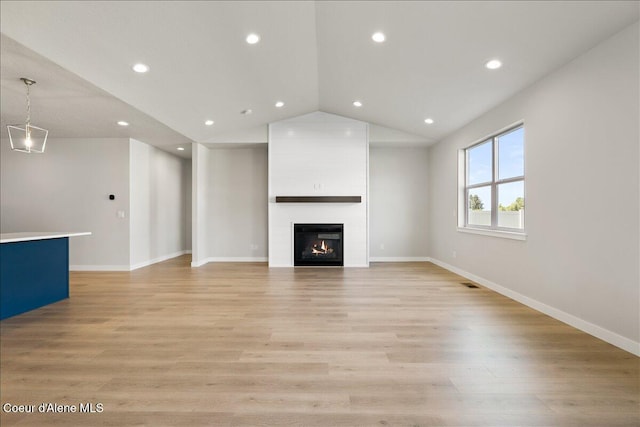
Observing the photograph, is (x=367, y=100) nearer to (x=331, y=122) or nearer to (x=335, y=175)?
(x=331, y=122)

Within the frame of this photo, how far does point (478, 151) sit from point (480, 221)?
1.19 metres

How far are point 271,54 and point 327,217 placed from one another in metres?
3.42

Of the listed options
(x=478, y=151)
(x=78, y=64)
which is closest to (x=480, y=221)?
(x=478, y=151)

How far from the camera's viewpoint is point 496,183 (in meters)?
4.53

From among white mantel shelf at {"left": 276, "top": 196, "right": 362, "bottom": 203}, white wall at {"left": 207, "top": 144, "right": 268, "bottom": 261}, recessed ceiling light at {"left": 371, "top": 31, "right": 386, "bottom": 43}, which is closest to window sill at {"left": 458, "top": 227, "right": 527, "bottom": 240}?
white mantel shelf at {"left": 276, "top": 196, "right": 362, "bottom": 203}

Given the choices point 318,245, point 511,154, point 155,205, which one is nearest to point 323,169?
point 318,245

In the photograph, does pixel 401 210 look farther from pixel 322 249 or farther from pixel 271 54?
pixel 271 54

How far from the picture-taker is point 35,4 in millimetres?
2270

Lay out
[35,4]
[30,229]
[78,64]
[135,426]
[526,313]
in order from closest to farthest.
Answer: [135,426] < [35,4] < [78,64] < [526,313] < [30,229]

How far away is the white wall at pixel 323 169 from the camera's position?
6395 millimetres

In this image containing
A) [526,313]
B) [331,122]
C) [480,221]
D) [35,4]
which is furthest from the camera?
[331,122]

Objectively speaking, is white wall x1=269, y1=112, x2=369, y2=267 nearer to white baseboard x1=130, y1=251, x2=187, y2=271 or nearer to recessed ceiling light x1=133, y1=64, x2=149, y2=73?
white baseboard x1=130, y1=251, x2=187, y2=271

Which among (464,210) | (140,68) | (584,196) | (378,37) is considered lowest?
(464,210)

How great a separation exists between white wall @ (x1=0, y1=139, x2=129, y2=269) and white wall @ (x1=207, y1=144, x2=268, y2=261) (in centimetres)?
177
